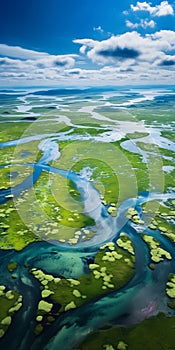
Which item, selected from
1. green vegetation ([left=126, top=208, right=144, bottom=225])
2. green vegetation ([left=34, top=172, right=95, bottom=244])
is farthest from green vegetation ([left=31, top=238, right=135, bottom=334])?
green vegetation ([left=126, top=208, right=144, bottom=225])

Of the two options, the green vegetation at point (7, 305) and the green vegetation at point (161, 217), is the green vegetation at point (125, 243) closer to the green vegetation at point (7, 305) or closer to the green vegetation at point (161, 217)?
the green vegetation at point (161, 217)

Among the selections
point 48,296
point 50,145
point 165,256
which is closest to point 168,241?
point 165,256

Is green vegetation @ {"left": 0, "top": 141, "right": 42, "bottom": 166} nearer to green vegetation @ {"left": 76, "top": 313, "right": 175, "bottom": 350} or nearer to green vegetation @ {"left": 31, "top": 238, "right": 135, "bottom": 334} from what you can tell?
green vegetation @ {"left": 31, "top": 238, "right": 135, "bottom": 334}

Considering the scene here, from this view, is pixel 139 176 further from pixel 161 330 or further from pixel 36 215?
pixel 161 330

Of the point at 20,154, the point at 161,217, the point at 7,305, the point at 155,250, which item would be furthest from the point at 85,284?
the point at 20,154

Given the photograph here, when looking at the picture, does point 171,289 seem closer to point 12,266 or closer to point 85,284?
point 85,284

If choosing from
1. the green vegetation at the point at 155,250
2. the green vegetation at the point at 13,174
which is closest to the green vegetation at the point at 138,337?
the green vegetation at the point at 155,250
